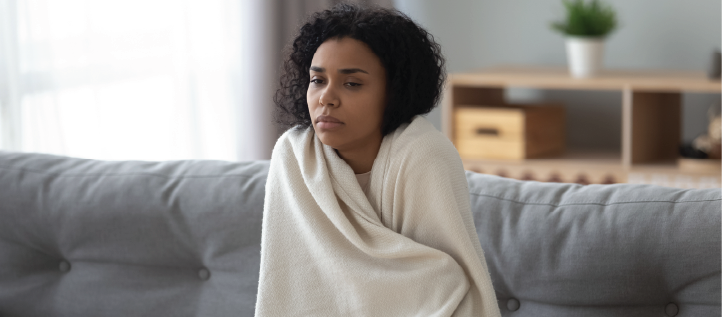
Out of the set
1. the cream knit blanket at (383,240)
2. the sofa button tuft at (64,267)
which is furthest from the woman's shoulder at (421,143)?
the sofa button tuft at (64,267)

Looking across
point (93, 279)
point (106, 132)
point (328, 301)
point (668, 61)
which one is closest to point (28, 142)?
point (106, 132)

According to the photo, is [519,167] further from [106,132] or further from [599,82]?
[106,132]

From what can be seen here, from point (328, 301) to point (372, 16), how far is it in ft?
1.28

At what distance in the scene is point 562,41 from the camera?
295 cm

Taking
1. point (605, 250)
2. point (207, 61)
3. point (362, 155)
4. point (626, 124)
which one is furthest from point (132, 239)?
point (626, 124)

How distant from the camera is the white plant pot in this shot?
99.0 inches

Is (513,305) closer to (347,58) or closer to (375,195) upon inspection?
(375,195)

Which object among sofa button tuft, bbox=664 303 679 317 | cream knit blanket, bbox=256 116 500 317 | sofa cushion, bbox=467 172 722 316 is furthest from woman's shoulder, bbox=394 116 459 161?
sofa button tuft, bbox=664 303 679 317

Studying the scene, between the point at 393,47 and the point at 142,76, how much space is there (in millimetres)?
1629

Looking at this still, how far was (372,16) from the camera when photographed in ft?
3.24

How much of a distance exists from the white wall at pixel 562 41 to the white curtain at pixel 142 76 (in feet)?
1.19

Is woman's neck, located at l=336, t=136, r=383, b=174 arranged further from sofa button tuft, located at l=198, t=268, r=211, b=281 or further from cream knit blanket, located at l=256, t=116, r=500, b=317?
sofa button tuft, located at l=198, t=268, r=211, b=281

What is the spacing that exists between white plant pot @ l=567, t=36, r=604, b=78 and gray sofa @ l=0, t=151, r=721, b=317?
4.37 feet

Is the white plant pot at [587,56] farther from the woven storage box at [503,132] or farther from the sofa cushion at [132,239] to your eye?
the sofa cushion at [132,239]
